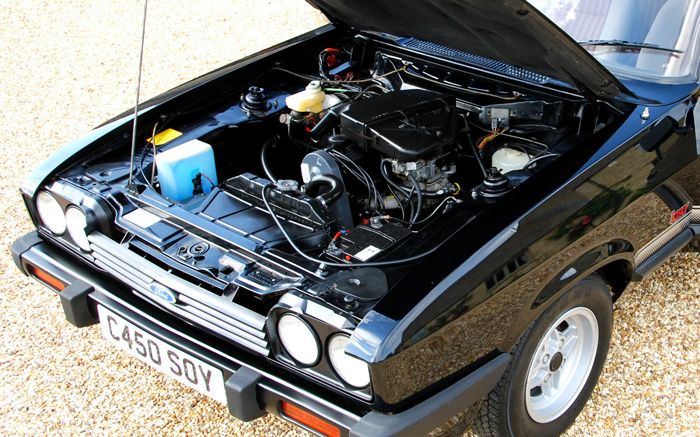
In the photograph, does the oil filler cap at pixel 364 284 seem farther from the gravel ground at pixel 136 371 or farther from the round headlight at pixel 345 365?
the gravel ground at pixel 136 371

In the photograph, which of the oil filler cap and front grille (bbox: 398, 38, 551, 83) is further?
front grille (bbox: 398, 38, 551, 83)

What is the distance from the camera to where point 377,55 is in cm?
340

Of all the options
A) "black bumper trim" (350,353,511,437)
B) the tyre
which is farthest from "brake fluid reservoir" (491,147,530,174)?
"black bumper trim" (350,353,511,437)

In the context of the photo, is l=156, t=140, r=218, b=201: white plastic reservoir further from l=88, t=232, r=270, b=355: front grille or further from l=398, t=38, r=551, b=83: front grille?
l=398, t=38, r=551, b=83: front grille

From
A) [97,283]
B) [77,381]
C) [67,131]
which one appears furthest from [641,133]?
[67,131]

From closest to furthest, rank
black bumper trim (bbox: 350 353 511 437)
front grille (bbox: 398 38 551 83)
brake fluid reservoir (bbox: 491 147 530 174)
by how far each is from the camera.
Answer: black bumper trim (bbox: 350 353 511 437)
brake fluid reservoir (bbox: 491 147 530 174)
front grille (bbox: 398 38 551 83)

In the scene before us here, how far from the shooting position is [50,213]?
2.62 metres

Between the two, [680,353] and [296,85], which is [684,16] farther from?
[296,85]

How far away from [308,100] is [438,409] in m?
1.74

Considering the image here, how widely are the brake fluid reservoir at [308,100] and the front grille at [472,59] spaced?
1.90 ft

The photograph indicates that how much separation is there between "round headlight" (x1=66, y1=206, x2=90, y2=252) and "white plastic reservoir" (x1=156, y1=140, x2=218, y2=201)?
349 millimetres

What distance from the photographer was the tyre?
7.22 ft

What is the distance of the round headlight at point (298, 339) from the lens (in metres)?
1.94

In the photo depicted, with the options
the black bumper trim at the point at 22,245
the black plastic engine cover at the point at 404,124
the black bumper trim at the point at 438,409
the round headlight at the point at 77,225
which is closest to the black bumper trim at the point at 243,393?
the black bumper trim at the point at 438,409
